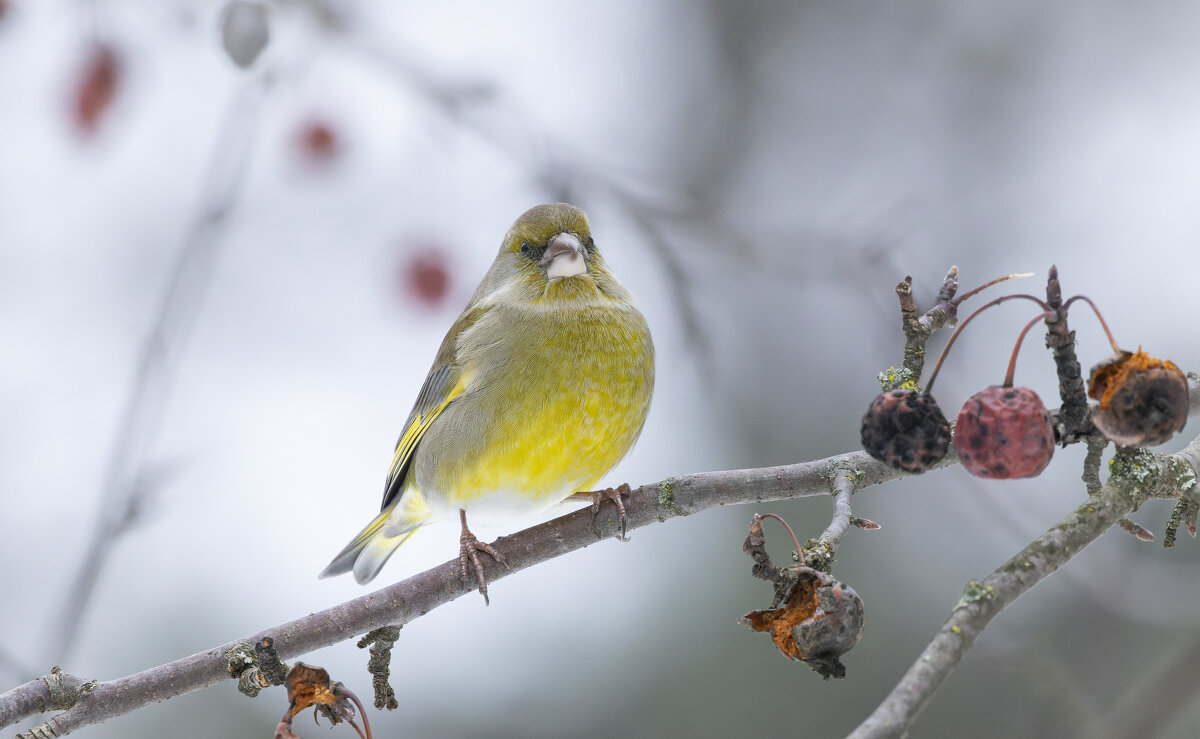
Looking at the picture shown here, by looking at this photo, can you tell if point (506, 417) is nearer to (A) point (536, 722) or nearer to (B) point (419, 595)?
(B) point (419, 595)

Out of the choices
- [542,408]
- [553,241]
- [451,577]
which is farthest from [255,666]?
[553,241]

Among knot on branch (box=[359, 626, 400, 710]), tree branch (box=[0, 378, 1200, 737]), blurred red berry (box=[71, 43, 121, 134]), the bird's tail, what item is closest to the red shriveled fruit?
tree branch (box=[0, 378, 1200, 737])

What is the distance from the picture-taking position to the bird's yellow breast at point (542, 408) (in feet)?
8.68

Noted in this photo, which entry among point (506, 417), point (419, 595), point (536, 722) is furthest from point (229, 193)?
point (536, 722)

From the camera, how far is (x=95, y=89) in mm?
3033

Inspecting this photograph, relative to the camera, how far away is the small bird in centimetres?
265

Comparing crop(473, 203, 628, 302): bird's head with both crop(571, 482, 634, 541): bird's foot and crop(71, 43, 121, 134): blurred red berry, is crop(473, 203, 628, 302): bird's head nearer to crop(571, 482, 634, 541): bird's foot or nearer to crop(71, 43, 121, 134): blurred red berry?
crop(571, 482, 634, 541): bird's foot

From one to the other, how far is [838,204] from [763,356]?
37.8 inches

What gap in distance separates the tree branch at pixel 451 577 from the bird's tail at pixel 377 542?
3.05 ft

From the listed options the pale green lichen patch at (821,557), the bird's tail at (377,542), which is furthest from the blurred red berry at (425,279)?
the pale green lichen patch at (821,557)

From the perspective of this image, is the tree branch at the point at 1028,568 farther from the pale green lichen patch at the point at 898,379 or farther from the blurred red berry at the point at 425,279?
the blurred red berry at the point at 425,279

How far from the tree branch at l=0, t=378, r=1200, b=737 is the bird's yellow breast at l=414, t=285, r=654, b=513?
1.05 feet

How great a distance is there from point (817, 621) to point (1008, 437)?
0.38 metres

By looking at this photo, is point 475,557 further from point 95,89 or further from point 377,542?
point 95,89
